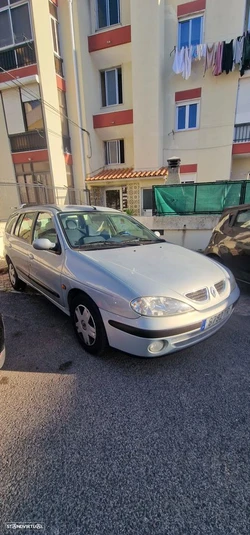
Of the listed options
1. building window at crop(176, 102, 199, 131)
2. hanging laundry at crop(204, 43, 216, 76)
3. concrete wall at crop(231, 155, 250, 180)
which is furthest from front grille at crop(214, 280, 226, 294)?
hanging laundry at crop(204, 43, 216, 76)

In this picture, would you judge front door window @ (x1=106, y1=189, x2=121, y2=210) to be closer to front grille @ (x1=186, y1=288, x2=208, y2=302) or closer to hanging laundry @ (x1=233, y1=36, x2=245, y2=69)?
hanging laundry @ (x1=233, y1=36, x2=245, y2=69)

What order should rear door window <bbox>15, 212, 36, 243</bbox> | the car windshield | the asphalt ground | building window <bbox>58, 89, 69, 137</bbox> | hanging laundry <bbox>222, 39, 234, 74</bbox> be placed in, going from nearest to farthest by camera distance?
the asphalt ground < the car windshield < rear door window <bbox>15, 212, 36, 243</bbox> < hanging laundry <bbox>222, 39, 234, 74</bbox> < building window <bbox>58, 89, 69, 137</bbox>

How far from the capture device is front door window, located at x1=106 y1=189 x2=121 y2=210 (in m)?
13.7

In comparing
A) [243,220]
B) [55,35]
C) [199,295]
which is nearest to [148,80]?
[55,35]

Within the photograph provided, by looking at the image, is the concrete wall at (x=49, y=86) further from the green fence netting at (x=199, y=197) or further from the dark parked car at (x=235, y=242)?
the dark parked car at (x=235, y=242)

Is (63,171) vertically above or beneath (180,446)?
above

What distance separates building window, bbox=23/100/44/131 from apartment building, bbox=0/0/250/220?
4cm

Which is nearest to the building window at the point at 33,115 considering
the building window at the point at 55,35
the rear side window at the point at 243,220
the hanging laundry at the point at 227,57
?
the building window at the point at 55,35

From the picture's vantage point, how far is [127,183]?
1289 centimetres

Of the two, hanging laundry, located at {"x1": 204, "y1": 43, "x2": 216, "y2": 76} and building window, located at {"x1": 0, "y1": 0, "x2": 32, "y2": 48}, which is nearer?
building window, located at {"x1": 0, "y1": 0, "x2": 32, "y2": 48}

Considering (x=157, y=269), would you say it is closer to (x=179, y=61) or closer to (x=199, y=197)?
(x=199, y=197)

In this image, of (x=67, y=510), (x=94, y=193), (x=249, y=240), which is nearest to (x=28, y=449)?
(x=67, y=510)

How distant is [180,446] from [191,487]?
247 mm

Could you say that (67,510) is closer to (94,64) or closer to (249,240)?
(249,240)
